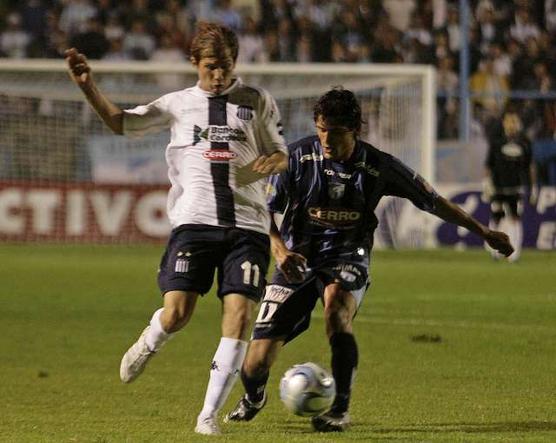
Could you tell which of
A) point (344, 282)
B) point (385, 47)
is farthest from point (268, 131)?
point (385, 47)

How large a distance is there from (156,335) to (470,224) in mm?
1689

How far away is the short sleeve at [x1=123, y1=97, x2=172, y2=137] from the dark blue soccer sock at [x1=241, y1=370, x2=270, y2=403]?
132cm

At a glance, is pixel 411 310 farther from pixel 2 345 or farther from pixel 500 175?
pixel 500 175

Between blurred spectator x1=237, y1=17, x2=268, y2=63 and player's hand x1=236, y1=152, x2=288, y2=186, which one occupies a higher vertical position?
blurred spectator x1=237, y1=17, x2=268, y2=63

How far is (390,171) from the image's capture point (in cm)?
738

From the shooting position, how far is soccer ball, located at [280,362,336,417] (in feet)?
22.3

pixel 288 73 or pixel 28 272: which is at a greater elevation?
pixel 288 73

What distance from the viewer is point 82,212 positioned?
23.1 metres

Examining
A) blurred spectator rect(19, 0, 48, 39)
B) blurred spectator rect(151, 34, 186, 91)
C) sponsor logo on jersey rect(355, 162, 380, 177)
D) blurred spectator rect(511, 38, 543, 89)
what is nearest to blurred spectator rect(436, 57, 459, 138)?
blurred spectator rect(511, 38, 543, 89)

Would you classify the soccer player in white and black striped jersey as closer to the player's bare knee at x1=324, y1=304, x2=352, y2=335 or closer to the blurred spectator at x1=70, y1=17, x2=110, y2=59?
the player's bare knee at x1=324, y1=304, x2=352, y2=335

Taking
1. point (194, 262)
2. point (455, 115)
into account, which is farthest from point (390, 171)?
point (455, 115)

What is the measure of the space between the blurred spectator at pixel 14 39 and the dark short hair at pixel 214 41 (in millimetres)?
18819

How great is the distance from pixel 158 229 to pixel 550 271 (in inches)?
275

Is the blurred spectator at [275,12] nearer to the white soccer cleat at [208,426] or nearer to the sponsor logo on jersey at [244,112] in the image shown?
the sponsor logo on jersey at [244,112]
